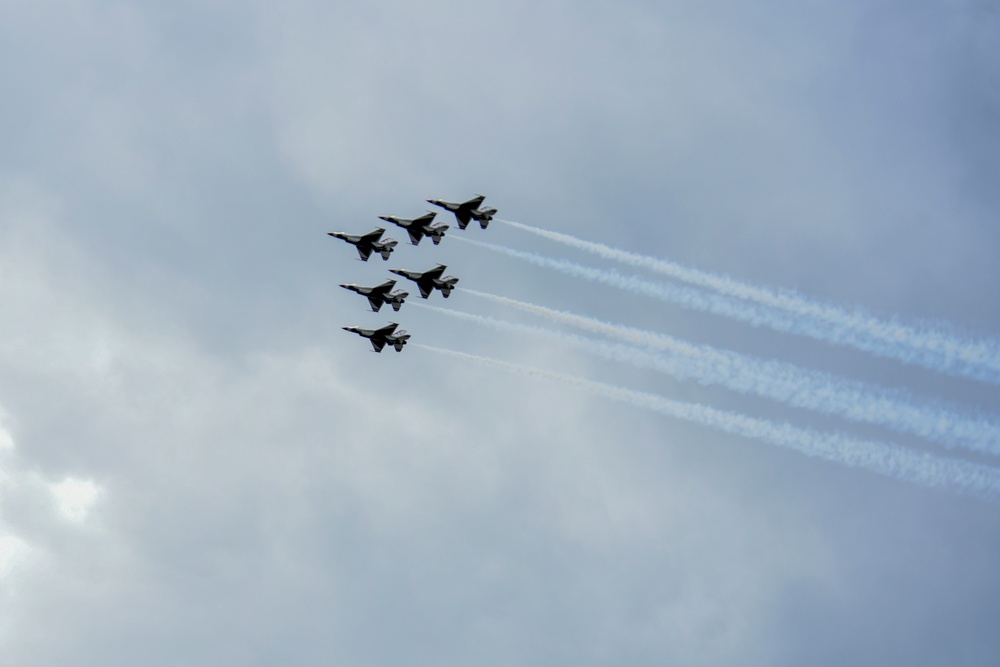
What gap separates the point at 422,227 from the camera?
19088cm

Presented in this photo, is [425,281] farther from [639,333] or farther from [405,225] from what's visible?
[639,333]

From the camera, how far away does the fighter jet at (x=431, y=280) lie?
19175 centimetres

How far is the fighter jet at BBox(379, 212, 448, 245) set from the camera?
7500 inches

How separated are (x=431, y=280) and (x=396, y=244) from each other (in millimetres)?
4899

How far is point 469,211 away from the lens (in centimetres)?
19125

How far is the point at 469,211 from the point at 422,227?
4838mm

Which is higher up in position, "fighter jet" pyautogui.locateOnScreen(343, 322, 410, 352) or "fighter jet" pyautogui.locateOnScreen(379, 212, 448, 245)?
"fighter jet" pyautogui.locateOnScreen(379, 212, 448, 245)

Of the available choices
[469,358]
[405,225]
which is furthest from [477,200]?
[469,358]

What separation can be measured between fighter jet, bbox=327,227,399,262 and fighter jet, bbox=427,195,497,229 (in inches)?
A: 239

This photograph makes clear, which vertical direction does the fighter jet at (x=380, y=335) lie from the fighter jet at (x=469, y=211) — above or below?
below

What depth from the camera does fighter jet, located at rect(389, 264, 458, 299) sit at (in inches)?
7549

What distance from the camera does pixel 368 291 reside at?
191 meters

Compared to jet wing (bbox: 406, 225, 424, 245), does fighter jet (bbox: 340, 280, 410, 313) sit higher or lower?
lower

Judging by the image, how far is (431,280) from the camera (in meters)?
192
